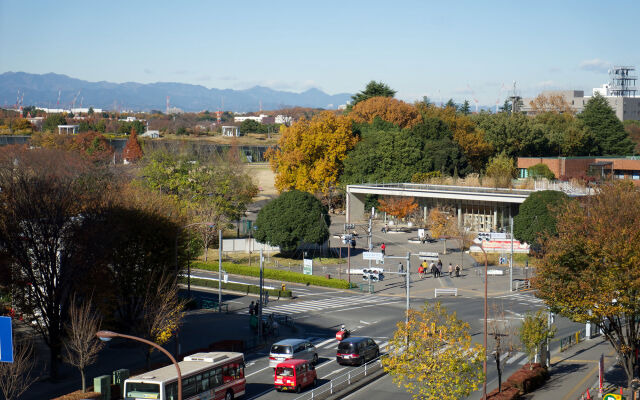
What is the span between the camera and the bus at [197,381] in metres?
27.2

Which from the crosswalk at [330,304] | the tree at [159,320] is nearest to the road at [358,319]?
the crosswalk at [330,304]

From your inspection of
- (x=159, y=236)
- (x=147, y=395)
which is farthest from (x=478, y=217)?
(x=147, y=395)

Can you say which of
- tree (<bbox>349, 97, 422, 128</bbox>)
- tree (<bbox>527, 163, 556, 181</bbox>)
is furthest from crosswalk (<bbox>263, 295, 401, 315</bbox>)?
tree (<bbox>349, 97, 422, 128</bbox>)

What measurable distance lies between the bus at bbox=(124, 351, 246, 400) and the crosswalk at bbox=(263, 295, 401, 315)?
20.4m

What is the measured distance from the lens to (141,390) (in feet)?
89.5

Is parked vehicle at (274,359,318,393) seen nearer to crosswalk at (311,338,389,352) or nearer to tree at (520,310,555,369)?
crosswalk at (311,338,389,352)

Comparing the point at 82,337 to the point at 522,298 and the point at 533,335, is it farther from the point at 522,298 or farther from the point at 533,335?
the point at 522,298

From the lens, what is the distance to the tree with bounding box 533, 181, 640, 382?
101ft

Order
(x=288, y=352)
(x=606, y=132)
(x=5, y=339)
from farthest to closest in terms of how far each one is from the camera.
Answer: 1. (x=606, y=132)
2. (x=288, y=352)
3. (x=5, y=339)

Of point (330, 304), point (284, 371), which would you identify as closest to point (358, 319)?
point (330, 304)

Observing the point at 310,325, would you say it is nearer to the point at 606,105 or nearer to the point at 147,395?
the point at 147,395

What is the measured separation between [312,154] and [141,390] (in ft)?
228

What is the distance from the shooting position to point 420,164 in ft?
315

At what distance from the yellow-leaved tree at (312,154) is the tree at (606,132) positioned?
5116 centimetres
